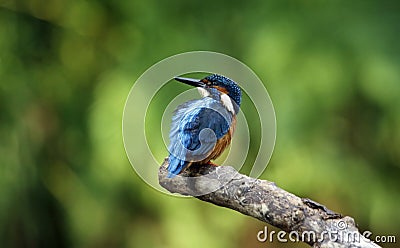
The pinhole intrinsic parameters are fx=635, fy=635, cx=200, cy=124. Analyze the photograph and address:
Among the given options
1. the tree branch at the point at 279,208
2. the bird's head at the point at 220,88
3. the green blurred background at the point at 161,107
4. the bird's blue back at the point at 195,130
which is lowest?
the tree branch at the point at 279,208

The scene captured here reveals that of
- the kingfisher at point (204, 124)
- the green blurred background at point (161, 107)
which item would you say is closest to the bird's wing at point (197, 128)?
the kingfisher at point (204, 124)

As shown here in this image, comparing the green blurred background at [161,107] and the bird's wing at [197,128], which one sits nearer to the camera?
the bird's wing at [197,128]

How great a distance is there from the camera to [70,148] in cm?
129

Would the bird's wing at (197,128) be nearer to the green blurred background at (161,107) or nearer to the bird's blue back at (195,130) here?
the bird's blue back at (195,130)

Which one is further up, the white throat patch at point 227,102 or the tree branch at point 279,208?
the white throat patch at point 227,102

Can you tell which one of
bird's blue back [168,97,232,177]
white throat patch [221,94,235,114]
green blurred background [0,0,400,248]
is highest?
green blurred background [0,0,400,248]

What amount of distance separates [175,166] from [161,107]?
1.86 ft

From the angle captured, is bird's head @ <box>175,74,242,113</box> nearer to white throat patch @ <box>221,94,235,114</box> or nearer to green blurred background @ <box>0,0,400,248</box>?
white throat patch @ <box>221,94,235,114</box>

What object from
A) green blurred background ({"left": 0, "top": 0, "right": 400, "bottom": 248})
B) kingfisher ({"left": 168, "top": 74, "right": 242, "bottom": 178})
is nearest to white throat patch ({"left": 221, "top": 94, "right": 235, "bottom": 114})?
kingfisher ({"left": 168, "top": 74, "right": 242, "bottom": 178})

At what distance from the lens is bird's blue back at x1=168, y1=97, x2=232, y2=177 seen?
1.63ft

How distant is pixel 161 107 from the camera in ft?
3.44

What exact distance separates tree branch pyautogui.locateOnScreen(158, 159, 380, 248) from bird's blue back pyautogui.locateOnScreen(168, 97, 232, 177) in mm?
16

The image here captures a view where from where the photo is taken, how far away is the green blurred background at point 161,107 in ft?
3.70

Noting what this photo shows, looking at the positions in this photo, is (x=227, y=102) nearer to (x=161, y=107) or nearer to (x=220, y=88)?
(x=220, y=88)
